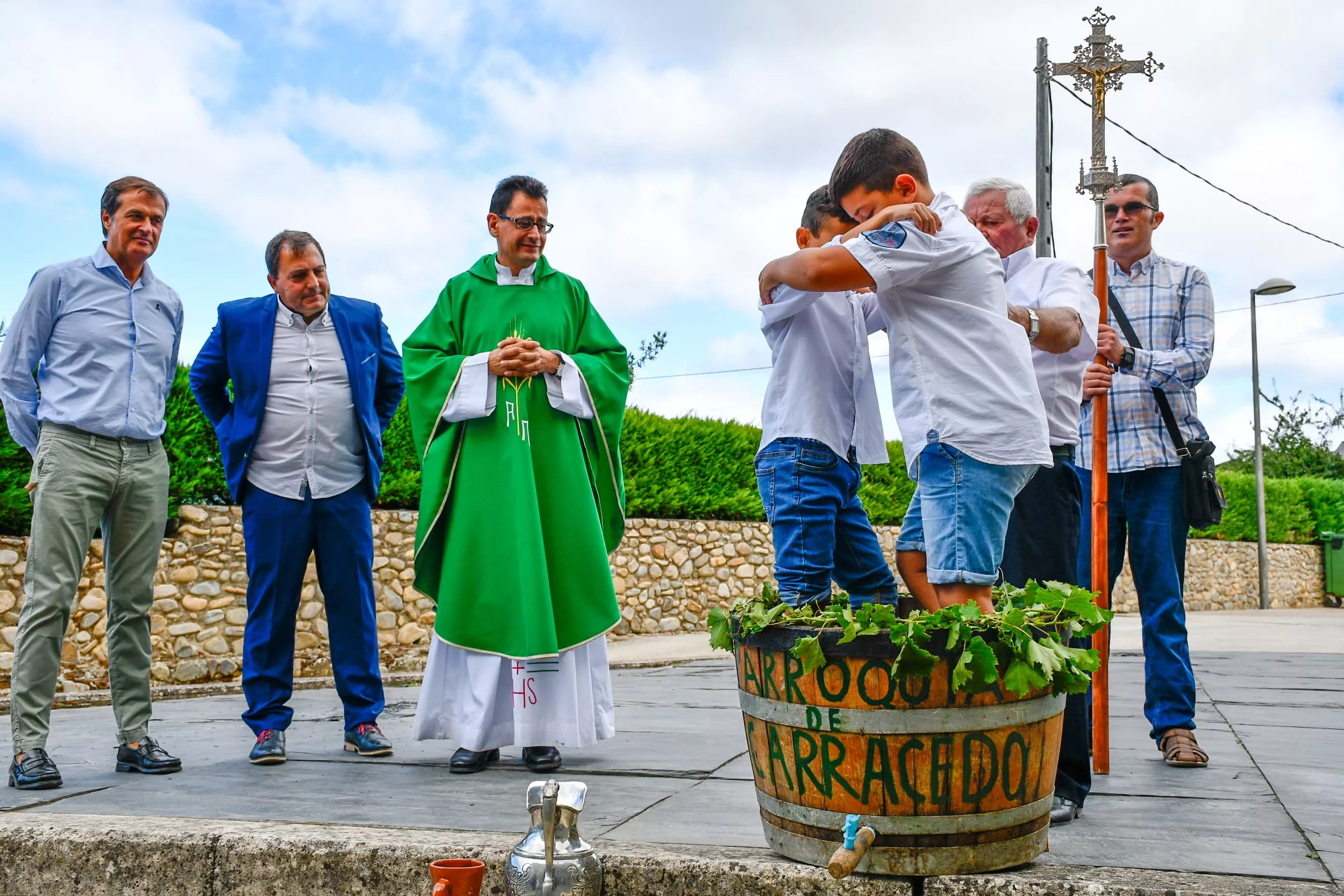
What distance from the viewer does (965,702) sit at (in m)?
2.17

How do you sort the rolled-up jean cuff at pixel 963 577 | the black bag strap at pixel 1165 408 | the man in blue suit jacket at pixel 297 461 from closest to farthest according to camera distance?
the rolled-up jean cuff at pixel 963 577
the black bag strap at pixel 1165 408
the man in blue suit jacket at pixel 297 461

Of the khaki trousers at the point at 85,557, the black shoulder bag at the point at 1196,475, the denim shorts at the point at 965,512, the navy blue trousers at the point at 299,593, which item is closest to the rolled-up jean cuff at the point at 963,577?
the denim shorts at the point at 965,512

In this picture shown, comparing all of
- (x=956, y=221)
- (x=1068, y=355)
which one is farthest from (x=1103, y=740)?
(x=956, y=221)

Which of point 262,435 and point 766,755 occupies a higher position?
point 262,435

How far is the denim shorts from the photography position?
7.91 ft

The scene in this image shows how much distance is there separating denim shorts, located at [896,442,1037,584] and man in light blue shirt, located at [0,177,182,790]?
2.76 m

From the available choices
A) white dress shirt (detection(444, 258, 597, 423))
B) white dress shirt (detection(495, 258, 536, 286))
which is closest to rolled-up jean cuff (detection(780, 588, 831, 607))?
white dress shirt (detection(444, 258, 597, 423))

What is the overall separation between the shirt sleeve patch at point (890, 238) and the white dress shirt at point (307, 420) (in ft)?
8.55

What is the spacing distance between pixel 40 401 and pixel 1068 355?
344 cm

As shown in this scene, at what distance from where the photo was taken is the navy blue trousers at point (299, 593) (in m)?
4.15

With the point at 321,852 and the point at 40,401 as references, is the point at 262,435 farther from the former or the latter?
the point at 321,852

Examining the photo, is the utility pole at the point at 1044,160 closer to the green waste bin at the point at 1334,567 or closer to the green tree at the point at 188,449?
the green tree at the point at 188,449

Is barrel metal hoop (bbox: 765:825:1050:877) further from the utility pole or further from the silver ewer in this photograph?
the utility pole

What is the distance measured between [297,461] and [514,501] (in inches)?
37.0
